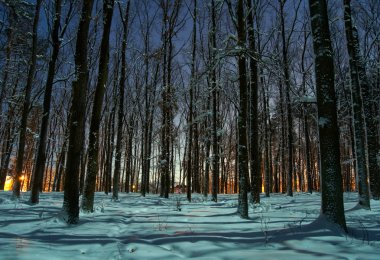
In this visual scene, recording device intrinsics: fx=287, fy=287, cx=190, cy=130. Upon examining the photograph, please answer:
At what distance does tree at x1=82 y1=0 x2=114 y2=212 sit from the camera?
820cm

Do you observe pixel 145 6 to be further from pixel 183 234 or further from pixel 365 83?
pixel 183 234

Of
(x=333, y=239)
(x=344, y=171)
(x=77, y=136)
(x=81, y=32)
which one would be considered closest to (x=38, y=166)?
(x=77, y=136)

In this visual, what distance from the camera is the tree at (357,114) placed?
885 centimetres

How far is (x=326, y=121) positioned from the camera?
529cm

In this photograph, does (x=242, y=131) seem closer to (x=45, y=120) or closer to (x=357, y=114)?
(x=357, y=114)

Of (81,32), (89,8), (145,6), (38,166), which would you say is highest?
(145,6)

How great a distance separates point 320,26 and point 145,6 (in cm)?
1507

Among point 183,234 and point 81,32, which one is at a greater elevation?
point 81,32

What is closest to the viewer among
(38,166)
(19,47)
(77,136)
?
(77,136)

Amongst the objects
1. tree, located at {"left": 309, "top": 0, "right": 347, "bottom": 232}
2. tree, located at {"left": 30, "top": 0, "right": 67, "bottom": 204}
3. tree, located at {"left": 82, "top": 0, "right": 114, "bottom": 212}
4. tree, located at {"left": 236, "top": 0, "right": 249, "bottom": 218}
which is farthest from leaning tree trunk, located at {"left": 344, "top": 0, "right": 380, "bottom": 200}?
tree, located at {"left": 30, "top": 0, "right": 67, "bottom": 204}

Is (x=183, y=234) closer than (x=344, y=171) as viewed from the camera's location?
Yes

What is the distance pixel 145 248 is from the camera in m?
4.16

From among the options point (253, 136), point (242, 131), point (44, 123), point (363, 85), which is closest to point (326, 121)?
point (242, 131)

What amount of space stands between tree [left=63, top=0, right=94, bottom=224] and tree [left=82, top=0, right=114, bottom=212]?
66.0 inches
